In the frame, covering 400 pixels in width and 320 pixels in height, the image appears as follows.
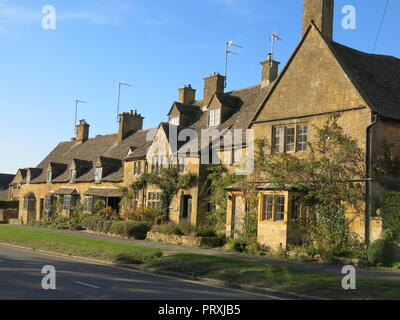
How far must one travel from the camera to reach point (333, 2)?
83.6ft

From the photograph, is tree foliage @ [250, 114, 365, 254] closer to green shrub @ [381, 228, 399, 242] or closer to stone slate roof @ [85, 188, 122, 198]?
green shrub @ [381, 228, 399, 242]

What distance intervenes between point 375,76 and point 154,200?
17.7 metres

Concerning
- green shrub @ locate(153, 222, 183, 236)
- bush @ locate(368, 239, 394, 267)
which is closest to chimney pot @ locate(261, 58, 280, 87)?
green shrub @ locate(153, 222, 183, 236)

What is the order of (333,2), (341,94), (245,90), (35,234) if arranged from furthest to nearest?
(245,90)
(35,234)
(333,2)
(341,94)

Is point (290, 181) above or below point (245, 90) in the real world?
below

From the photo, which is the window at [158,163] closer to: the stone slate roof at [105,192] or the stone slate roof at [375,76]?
the stone slate roof at [105,192]

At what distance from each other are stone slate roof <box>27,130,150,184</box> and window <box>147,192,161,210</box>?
11.8 feet

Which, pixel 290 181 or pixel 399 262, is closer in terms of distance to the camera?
pixel 399 262


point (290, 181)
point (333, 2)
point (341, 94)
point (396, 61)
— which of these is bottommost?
point (290, 181)

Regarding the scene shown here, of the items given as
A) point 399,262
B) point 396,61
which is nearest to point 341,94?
point 396,61

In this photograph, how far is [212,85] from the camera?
38.6 metres

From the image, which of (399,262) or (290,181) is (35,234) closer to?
(290,181)
